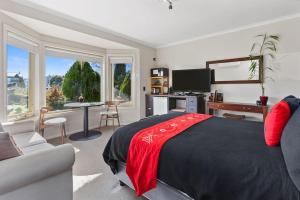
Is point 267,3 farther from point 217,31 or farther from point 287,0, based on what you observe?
point 217,31

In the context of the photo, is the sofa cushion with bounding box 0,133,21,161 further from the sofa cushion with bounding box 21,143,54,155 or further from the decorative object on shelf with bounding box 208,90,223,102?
the decorative object on shelf with bounding box 208,90,223,102

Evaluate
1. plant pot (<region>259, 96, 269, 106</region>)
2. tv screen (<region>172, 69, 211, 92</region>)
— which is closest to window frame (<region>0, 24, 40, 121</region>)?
tv screen (<region>172, 69, 211, 92</region>)

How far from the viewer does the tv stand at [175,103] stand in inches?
161

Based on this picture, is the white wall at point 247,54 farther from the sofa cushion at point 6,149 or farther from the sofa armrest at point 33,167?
the sofa cushion at point 6,149

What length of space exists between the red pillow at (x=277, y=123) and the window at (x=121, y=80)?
414 centimetres

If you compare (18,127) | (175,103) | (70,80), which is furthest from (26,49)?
(175,103)

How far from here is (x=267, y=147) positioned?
1.32 meters

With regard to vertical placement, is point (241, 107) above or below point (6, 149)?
above

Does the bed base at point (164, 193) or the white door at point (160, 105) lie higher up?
the white door at point (160, 105)

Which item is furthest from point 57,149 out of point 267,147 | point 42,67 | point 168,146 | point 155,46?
point 155,46

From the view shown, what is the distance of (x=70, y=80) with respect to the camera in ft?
14.3

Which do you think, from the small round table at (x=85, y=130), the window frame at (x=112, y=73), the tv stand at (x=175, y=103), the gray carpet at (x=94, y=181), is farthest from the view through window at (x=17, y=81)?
the tv stand at (x=175, y=103)

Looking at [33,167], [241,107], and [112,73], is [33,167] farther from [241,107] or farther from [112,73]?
[112,73]

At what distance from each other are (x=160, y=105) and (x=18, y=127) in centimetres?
325
